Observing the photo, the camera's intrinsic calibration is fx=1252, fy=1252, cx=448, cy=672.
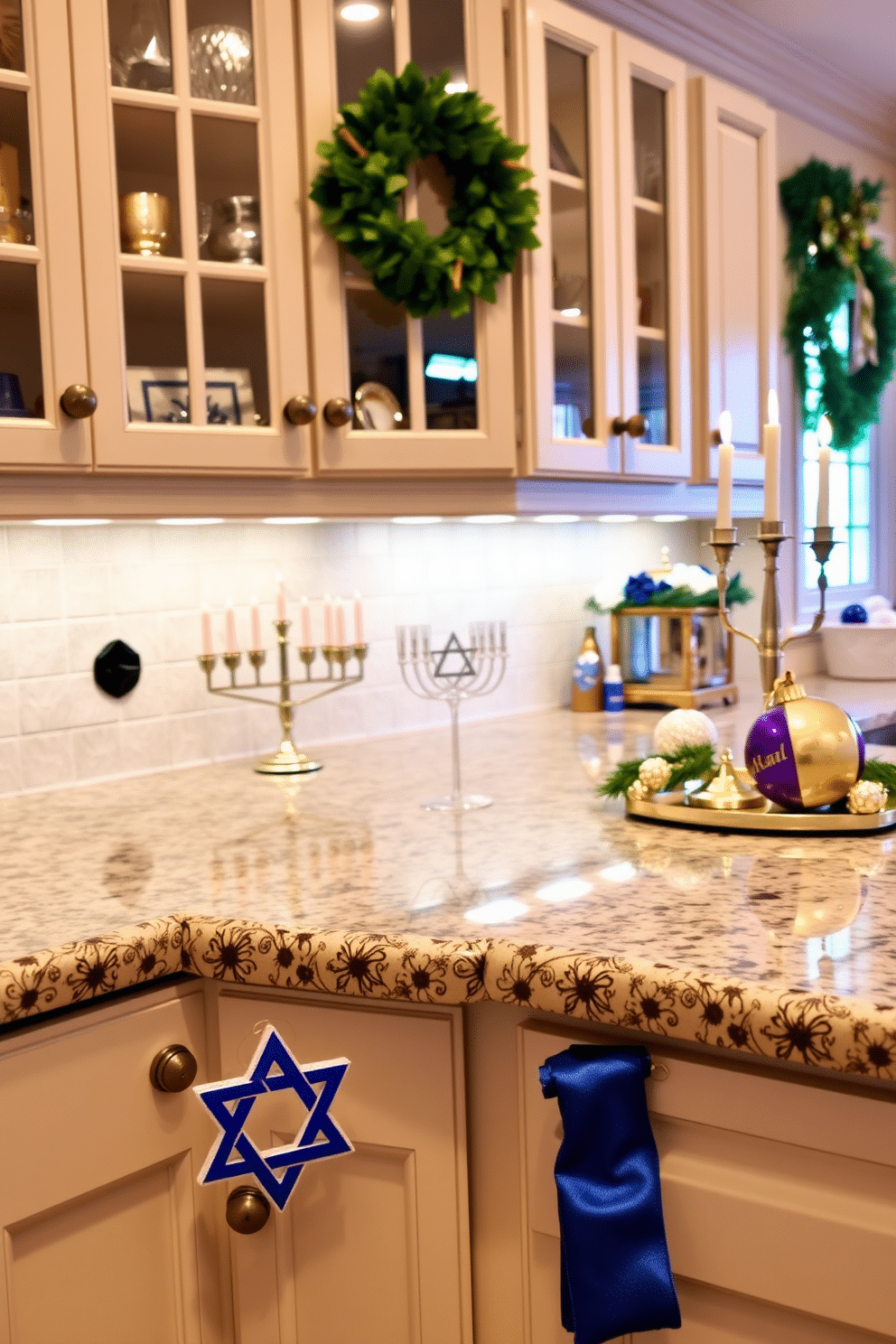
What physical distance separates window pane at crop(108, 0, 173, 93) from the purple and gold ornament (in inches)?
44.0

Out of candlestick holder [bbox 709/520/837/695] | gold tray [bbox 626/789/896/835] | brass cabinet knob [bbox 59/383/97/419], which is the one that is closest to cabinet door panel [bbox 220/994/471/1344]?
gold tray [bbox 626/789/896/835]

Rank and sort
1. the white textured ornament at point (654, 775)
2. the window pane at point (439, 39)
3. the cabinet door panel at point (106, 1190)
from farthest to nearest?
1. the window pane at point (439, 39)
2. the white textured ornament at point (654, 775)
3. the cabinet door panel at point (106, 1190)

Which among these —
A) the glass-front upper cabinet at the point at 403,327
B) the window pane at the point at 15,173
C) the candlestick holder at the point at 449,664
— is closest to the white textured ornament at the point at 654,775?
the candlestick holder at the point at 449,664

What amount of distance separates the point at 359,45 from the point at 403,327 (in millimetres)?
400

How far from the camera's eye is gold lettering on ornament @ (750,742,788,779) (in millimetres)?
1451

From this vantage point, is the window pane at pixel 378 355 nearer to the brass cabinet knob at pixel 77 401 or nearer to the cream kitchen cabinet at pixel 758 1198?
the brass cabinet knob at pixel 77 401

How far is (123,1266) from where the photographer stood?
3.77 ft

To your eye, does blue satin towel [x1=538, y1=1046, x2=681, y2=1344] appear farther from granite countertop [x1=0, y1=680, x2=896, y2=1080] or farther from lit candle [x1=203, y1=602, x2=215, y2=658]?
lit candle [x1=203, y1=602, x2=215, y2=658]

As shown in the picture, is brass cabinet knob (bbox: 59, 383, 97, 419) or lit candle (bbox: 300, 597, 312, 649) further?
lit candle (bbox: 300, 597, 312, 649)

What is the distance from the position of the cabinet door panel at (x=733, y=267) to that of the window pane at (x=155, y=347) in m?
1.15

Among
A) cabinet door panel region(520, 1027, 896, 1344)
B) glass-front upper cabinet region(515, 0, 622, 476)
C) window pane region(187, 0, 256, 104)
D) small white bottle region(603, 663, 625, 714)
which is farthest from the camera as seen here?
small white bottle region(603, 663, 625, 714)

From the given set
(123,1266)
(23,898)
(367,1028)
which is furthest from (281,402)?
(123,1266)

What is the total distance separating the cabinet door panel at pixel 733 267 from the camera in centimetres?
242

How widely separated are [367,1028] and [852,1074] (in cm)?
43
